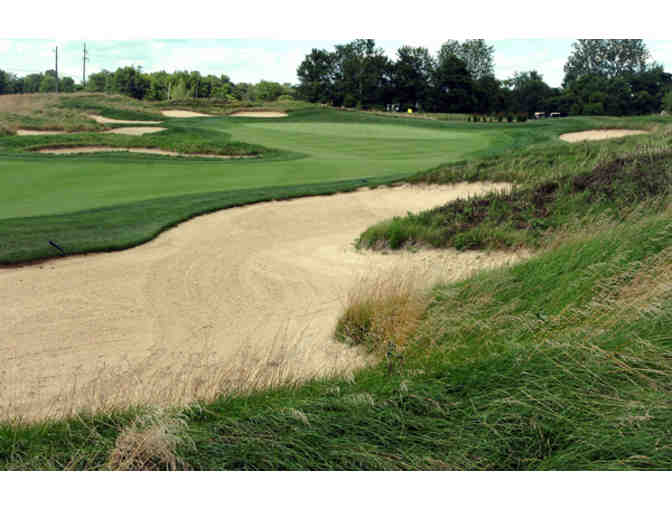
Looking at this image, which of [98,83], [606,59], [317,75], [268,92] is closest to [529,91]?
[317,75]

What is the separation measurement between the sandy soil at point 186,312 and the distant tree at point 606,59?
42.5 feet

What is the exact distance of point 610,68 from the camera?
2375 centimetres

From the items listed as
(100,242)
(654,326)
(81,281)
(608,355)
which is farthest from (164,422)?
(100,242)

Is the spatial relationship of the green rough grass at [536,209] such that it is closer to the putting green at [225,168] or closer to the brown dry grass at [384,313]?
the brown dry grass at [384,313]

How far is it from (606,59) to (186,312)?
2063 centimetres

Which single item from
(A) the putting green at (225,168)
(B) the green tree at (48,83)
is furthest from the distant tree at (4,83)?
(A) the putting green at (225,168)

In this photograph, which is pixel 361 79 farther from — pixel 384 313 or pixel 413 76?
pixel 384 313

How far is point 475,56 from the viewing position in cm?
4634

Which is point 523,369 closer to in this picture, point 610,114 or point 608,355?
point 608,355

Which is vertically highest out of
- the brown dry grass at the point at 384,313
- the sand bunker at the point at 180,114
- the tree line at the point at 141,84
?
the tree line at the point at 141,84

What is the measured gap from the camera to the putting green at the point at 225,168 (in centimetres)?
1627

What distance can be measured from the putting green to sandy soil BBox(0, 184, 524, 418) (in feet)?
16.1

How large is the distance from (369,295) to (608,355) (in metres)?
3.35

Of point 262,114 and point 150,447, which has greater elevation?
point 262,114
